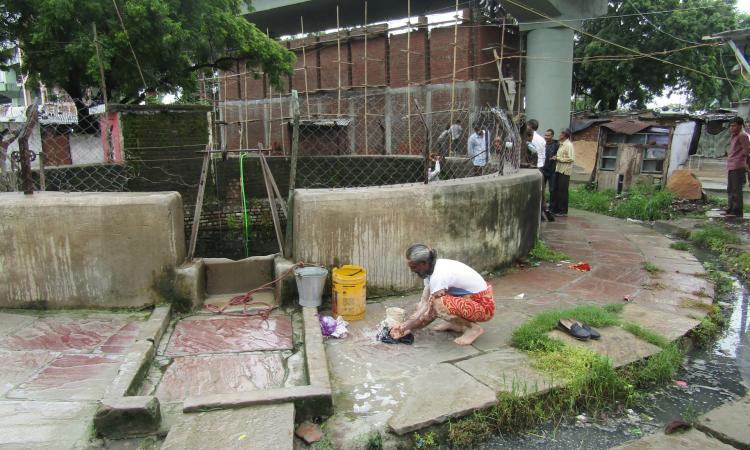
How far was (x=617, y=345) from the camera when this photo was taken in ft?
13.6

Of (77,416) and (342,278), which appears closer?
(77,416)

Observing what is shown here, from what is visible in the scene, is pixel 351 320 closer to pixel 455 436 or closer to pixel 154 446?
pixel 455 436

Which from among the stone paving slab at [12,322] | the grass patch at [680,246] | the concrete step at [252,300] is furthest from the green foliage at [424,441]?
the grass patch at [680,246]

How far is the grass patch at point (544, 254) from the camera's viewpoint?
22.2 ft

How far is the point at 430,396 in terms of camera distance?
3420 millimetres

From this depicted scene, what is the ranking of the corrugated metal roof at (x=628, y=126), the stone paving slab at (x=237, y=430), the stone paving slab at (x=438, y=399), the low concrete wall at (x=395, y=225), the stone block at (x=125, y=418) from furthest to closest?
the corrugated metal roof at (x=628, y=126) → the low concrete wall at (x=395, y=225) → the stone paving slab at (x=438, y=399) → the stone block at (x=125, y=418) → the stone paving slab at (x=237, y=430)

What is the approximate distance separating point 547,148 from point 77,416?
8.87 m

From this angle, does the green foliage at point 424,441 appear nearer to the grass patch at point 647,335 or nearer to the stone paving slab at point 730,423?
the stone paving slab at point 730,423

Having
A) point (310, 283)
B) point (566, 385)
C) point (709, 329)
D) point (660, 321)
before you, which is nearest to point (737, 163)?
point (709, 329)

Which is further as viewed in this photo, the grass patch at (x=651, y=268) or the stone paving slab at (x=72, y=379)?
the grass patch at (x=651, y=268)

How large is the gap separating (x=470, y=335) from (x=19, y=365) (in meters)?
3.57

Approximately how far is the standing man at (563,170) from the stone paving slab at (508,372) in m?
6.29

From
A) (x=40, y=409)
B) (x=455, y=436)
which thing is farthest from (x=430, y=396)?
(x=40, y=409)

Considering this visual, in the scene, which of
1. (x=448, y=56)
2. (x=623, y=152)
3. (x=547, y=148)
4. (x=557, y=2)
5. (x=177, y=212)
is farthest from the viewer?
(x=448, y=56)
